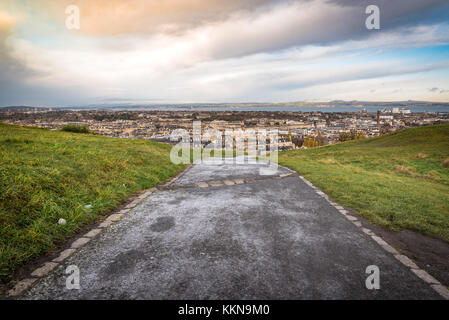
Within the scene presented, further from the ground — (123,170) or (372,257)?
(123,170)

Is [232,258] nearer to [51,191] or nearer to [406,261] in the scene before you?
[406,261]

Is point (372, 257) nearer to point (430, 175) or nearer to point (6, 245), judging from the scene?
point (6, 245)

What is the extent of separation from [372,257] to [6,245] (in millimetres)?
5827

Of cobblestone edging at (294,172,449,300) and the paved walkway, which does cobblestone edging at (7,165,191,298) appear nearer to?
the paved walkway

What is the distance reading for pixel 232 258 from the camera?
3473mm

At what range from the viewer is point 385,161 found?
675 inches

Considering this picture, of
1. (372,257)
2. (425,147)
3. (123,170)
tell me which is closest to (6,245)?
(123,170)

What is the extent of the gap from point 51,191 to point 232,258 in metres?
4.69

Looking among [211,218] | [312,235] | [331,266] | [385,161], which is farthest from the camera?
[385,161]

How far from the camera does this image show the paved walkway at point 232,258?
2.79m

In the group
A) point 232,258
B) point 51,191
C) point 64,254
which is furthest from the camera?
point 51,191

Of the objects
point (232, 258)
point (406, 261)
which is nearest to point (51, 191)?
point (232, 258)

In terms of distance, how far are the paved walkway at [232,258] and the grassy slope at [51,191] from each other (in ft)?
2.40
